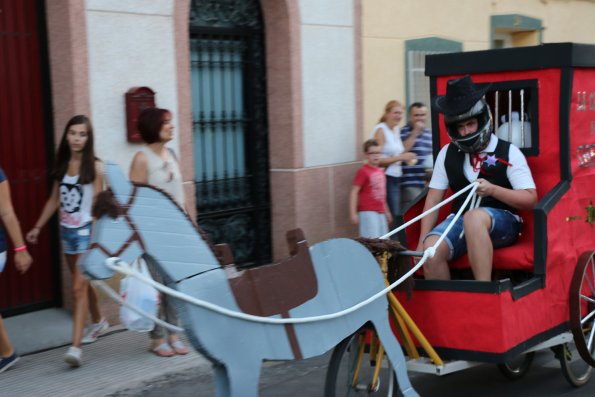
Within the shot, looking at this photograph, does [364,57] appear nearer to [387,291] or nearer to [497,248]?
[497,248]

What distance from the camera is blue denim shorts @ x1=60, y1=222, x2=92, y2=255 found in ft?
20.9

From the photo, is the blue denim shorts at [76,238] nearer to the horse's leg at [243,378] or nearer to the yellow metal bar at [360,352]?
the yellow metal bar at [360,352]

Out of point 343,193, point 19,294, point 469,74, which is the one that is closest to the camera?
point 469,74

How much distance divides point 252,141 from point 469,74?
3.90m

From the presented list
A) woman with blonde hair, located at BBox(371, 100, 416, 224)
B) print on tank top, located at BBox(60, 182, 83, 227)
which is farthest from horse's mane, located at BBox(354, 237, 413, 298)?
woman with blonde hair, located at BBox(371, 100, 416, 224)

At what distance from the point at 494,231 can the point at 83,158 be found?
2800 millimetres

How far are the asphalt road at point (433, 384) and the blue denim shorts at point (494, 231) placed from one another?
3.05 feet

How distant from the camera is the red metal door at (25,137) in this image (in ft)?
22.7

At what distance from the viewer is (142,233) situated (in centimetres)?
384

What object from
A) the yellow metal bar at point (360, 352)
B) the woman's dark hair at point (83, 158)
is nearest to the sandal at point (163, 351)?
the woman's dark hair at point (83, 158)

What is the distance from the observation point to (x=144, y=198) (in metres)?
3.88

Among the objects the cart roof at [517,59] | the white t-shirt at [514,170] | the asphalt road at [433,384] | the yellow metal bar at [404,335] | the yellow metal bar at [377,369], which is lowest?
the asphalt road at [433,384]

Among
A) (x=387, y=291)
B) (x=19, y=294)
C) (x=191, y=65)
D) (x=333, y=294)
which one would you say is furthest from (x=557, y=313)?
(x=191, y=65)

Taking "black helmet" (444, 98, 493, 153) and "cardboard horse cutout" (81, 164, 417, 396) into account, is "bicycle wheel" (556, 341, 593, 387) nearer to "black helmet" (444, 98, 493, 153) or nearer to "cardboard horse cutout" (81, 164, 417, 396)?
"black helmet" (444, 98, 493, 153)
